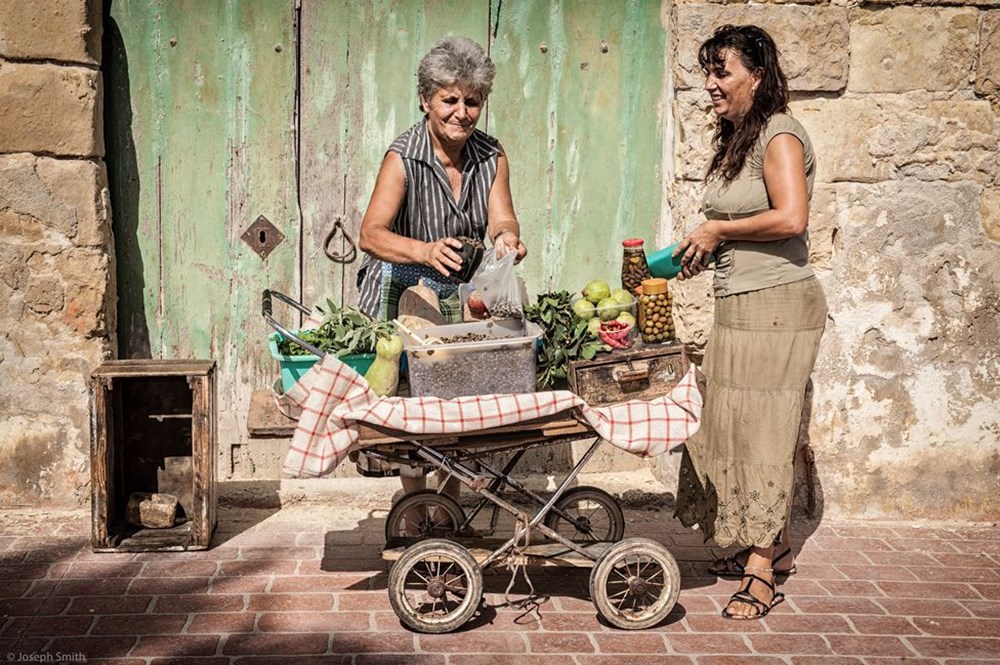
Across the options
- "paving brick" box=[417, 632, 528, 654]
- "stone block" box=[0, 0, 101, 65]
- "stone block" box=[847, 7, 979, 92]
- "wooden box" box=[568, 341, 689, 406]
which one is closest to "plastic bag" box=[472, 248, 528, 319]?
"wooden box" box=[568, 341, 689, 406]

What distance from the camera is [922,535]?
542 cm

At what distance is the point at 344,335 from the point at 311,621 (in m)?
1.06

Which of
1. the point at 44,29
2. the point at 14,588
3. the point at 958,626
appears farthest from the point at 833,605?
the point at 44,29

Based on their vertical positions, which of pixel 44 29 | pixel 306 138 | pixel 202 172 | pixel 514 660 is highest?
pixel 44 29

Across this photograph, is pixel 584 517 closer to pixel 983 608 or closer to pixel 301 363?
pixel 301 363

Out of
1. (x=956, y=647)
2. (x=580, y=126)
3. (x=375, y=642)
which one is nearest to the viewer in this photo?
(x=375, y=642)

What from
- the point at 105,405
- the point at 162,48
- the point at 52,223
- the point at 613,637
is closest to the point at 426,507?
the point at 613,637

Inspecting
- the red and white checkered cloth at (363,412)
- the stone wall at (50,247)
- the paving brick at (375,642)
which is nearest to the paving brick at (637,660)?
the paving brick at (375,642)

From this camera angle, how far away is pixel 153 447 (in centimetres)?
519

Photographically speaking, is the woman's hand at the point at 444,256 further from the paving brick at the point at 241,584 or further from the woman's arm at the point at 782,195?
the paving brick at the point at 241,584

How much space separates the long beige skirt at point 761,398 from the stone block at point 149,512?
2.34 metres

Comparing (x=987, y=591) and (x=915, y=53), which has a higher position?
(x=915, y=53)

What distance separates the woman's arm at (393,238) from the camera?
4.25 metres

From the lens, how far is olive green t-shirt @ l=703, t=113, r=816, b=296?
4285 millimetres
